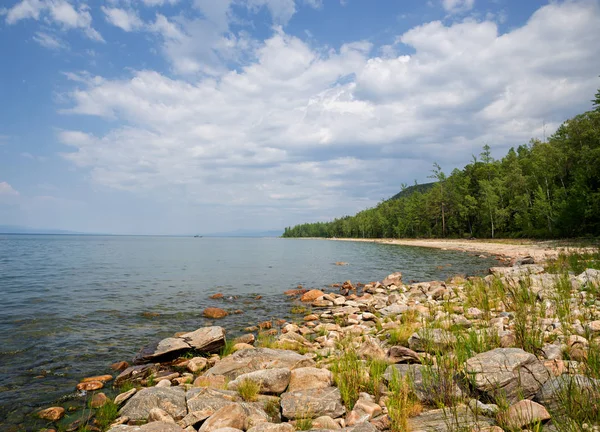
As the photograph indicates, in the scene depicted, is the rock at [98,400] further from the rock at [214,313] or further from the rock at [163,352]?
the rock at [214,313]

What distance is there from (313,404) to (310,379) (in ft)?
3.77

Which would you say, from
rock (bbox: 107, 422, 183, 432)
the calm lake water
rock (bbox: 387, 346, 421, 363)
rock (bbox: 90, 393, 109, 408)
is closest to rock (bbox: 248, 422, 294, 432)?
rock (bbox: 107, 422, 183, 432)

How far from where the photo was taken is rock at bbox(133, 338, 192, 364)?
952 centimetres

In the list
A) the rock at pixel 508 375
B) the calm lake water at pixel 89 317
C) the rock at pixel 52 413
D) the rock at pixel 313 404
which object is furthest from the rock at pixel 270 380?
the calm lake water at pixel 89 317

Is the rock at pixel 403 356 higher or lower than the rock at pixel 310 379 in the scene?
higher

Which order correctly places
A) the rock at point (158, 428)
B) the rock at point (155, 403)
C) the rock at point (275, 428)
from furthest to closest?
the rock at point (155, 403) < the rock at point (158, 428) < the rock at point (275, 428)

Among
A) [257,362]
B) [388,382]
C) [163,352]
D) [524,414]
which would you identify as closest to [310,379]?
[388,382]

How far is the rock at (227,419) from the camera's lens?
4859 mm

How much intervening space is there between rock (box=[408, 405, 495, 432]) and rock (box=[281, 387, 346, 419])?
1215 mm

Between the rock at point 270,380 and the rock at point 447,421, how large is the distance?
8.71 feet

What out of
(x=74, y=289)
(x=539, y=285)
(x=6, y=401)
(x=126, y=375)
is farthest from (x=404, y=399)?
(x=74, y=289)

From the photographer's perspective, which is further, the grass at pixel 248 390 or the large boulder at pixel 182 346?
the large boulder at pixel 182 346

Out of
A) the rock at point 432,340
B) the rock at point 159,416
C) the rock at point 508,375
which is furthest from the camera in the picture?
the rock at point 432,340

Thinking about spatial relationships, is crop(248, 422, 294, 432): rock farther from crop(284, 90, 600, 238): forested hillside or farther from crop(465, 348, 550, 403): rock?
crop(284, 90, 600, 238): forested hillside
